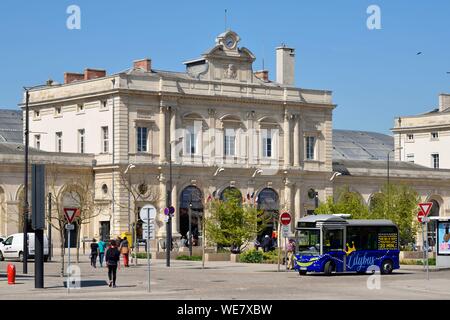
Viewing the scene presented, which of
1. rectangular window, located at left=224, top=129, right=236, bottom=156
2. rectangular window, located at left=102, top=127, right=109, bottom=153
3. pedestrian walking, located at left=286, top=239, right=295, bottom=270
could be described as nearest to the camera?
pedestrian walking, located at left=286, top=239, right=295, bottom=270

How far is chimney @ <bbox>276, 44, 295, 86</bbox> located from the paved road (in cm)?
4721

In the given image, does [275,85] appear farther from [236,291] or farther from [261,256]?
[236,291]

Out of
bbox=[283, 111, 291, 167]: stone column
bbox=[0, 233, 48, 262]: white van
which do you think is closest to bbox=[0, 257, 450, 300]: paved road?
bbox=[0, 233, 48, 262]: white van

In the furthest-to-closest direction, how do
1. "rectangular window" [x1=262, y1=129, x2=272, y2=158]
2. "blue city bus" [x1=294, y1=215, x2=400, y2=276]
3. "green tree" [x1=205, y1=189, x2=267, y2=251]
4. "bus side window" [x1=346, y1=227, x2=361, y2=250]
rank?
"rectangular window" [x1=262, y1=129, x2=272, y2=158] < "green tree" [x1=205, y1=189, x2=267, y2=251] < "bus side window" [x1=346, y1=227, x2=361, y2=250] < "blue city bus" [x1=294, y1=215, x2=400, y2=276]

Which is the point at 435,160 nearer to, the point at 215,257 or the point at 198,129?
the point at 198,129

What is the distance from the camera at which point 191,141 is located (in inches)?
3752

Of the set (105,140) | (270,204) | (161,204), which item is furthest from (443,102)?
(105,140)

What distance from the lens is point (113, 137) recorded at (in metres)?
91.6

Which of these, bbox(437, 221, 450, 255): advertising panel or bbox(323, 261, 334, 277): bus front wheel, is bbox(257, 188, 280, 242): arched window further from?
bbox(323, 261, 334, 277): bus front wheel

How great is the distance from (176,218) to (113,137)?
25.9 feet

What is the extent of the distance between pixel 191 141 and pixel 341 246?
43.4 meters

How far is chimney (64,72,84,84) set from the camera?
9800 cm
